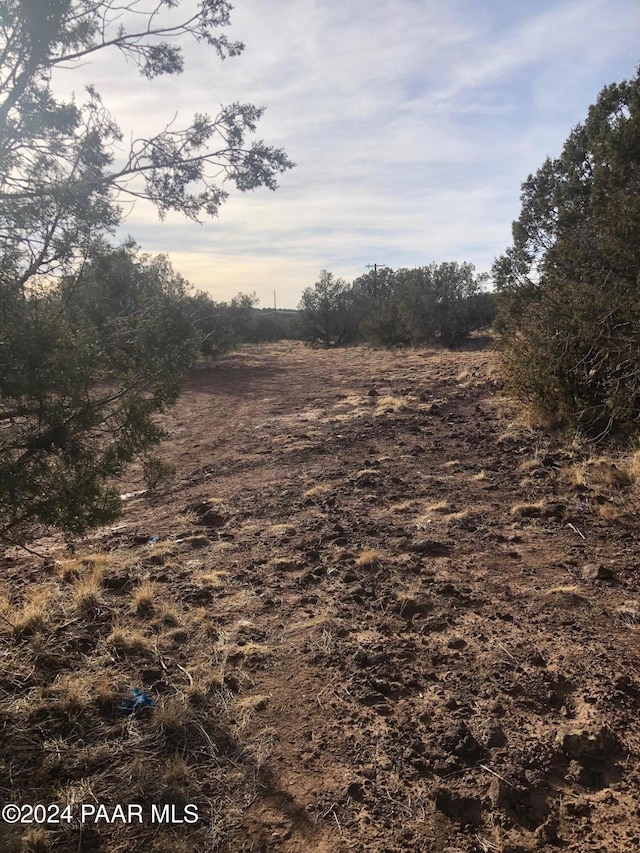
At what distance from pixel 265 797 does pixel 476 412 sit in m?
8.79

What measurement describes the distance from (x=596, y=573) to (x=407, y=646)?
68.9 inches

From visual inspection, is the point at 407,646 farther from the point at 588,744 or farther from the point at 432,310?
the point at 432,310

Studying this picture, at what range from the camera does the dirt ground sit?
232 centimetres

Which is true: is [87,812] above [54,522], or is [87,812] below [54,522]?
below

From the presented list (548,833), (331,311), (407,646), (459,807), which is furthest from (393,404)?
(331,311)

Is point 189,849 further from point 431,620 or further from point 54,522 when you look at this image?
point 431,620

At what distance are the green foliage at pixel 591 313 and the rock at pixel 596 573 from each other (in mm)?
2475

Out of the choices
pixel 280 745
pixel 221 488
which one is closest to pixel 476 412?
pixel 221 488

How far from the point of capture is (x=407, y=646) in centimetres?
350

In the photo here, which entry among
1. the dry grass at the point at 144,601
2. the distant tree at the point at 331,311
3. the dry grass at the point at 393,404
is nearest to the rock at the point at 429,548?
the dry grass at the point at 144,601

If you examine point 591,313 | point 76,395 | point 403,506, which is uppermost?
point 591,313

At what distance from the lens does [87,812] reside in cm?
236

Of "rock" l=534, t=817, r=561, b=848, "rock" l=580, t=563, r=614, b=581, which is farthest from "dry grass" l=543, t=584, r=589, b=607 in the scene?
"rock" l=534, t=817, r=561, b=848

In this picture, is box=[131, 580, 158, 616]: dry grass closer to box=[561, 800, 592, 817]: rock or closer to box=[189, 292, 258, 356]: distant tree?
box=[561, 800, 592, 817]: rock
